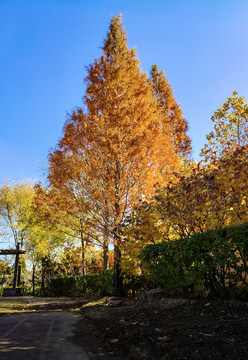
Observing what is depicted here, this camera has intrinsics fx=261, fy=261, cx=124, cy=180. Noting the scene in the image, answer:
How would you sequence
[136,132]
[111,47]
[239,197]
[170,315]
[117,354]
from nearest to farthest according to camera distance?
[117,354] → [170,315] → [239,197] → [136,132] → [111,47]

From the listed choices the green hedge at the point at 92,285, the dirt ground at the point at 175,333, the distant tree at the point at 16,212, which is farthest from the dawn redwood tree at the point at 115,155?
the distant tree at the point at 16,212

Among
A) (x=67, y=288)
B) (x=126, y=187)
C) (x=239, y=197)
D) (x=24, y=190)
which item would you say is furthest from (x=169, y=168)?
(x=24, y=190)

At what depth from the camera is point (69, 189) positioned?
33.7 feet

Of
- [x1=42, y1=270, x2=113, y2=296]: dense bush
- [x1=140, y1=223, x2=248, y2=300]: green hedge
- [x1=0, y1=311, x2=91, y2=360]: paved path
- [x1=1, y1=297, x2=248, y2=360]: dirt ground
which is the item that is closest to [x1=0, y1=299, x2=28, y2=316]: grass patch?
[x1=0, y1=311, x2=91, y2=360]: paved path

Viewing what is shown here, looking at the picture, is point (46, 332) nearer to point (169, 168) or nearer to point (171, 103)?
point (169, 168)

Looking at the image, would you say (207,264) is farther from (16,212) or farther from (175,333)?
(16,212)

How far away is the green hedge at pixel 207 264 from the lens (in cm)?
491

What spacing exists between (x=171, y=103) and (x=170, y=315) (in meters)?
15.9

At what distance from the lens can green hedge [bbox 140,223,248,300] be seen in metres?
4.91

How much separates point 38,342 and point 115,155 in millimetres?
6732

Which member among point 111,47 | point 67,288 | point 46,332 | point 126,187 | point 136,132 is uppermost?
point 111,47

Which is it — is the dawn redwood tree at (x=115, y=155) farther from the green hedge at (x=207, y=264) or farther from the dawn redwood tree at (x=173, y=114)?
the dawn redwood tree at (x=173, y=114)

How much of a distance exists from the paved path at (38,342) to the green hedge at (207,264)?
249 centimetres

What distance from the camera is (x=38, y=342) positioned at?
415 centimetres
